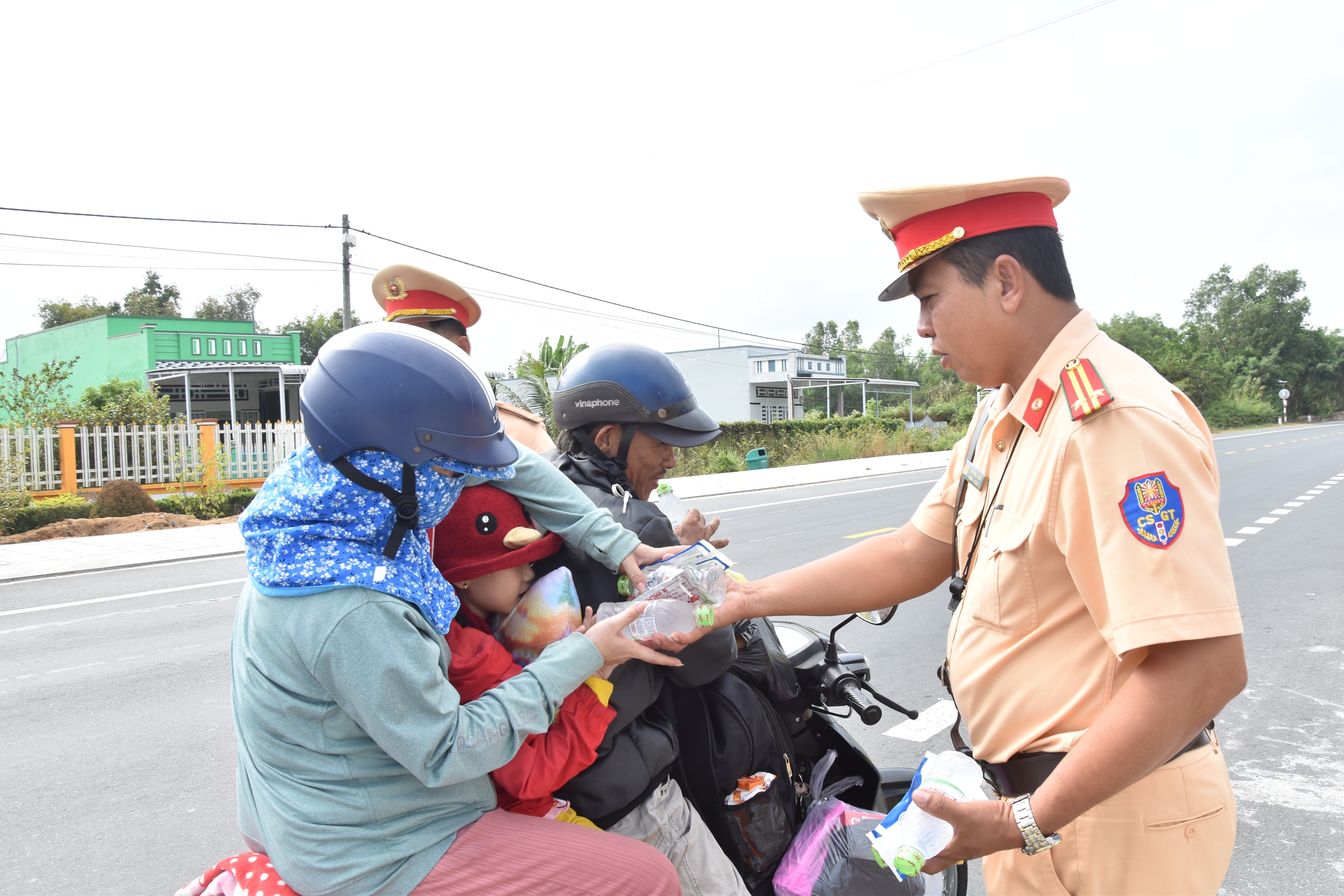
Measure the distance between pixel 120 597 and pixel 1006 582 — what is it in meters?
9.74

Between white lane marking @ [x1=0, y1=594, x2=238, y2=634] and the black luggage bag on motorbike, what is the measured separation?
765cm

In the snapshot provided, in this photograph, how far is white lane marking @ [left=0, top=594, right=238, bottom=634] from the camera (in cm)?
732

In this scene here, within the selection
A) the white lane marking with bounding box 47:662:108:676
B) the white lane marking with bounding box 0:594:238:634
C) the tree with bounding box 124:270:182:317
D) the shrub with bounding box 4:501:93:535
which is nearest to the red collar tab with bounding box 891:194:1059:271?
the white lane marking with bounding box 47:662:108:676

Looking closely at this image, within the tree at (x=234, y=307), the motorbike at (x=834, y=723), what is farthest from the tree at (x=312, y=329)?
the motorbike at (x=834, y=723)

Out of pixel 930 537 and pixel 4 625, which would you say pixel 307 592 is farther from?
pixel 4 625

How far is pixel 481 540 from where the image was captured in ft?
5.68

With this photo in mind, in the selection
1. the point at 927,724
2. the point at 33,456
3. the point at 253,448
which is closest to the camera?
the point at 927,724

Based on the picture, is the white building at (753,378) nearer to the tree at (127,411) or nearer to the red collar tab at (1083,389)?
the tree at (127,411)

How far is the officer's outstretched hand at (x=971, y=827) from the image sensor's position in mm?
1362

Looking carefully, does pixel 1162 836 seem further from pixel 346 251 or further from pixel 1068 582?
pixel 346 251

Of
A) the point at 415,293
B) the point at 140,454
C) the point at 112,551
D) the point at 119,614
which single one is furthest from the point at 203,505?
the point at 415,293

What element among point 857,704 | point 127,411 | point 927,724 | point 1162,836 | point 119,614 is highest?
point 127,411

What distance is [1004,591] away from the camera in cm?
151

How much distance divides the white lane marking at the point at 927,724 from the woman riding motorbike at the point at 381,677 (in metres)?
3.06
